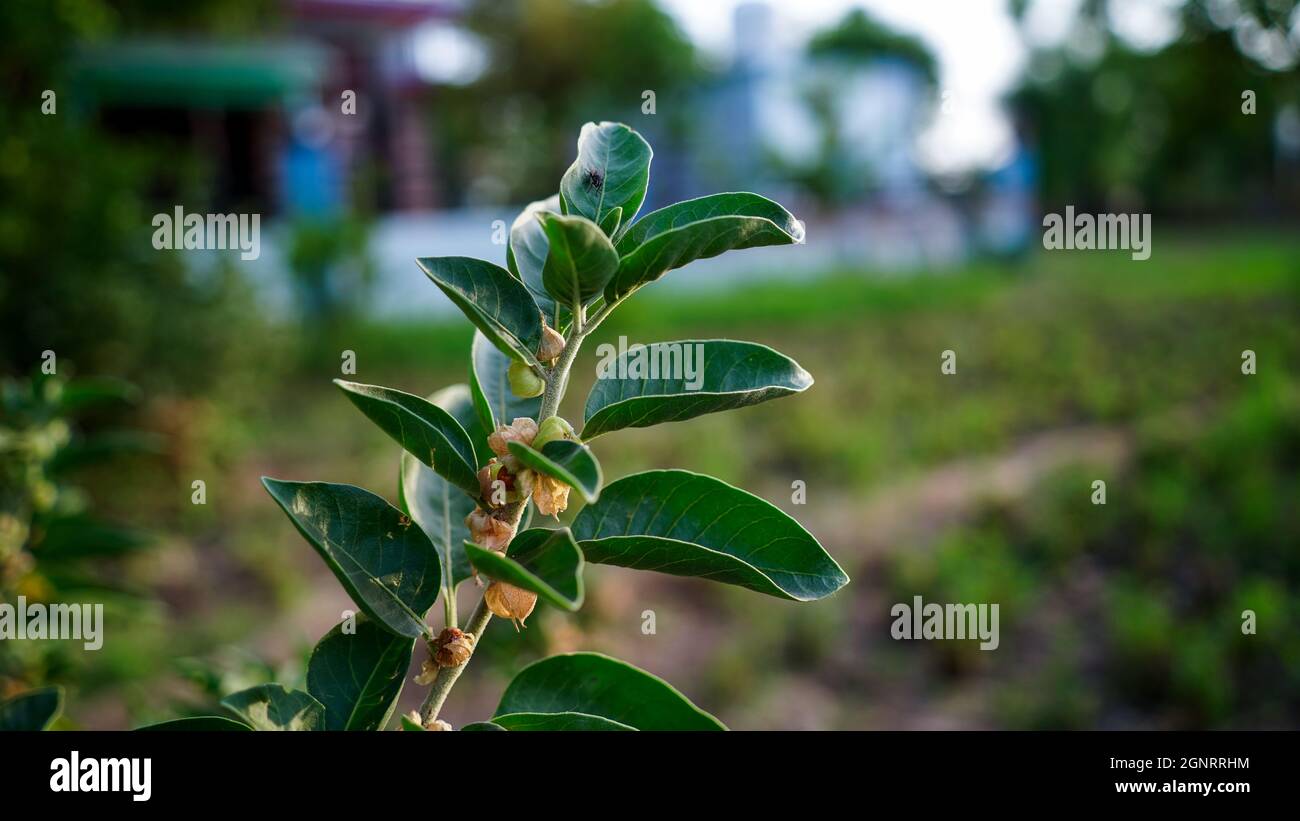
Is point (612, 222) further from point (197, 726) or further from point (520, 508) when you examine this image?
point (197, 726)

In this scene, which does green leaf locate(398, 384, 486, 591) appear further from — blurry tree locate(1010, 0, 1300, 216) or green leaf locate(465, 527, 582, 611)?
blurry tree locate(1010, 0, 1300, 216)

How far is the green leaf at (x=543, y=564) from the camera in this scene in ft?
1.77

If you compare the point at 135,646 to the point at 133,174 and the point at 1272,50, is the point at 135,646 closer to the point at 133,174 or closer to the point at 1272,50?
the point at 133,174

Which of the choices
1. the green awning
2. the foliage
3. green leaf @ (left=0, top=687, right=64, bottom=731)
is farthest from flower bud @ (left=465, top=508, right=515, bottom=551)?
the green awning

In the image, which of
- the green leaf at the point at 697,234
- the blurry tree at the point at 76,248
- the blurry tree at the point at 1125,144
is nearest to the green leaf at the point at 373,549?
the green leaf at the point at 697,234

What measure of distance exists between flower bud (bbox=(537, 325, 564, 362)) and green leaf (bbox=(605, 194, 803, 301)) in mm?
43

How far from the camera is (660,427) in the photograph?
5488mm

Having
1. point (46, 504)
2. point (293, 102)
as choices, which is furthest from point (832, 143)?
point (46, 504)

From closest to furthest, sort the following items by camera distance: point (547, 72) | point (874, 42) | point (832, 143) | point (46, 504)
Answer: point (46, 504) → point (832, 143) → point (547, 72) → point (874, 42)

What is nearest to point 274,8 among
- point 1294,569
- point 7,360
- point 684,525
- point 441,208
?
point 441,208

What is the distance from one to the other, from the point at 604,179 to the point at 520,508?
0.76 ft

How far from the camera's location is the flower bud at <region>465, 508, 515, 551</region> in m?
0.62

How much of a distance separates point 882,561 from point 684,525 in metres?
3.22
